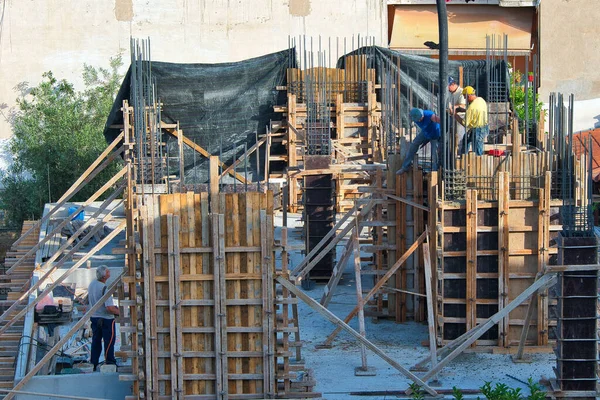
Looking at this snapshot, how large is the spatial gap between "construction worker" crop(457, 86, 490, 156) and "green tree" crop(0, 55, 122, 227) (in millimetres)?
19505

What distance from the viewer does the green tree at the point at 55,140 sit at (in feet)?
132

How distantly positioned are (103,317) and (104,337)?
39 cm

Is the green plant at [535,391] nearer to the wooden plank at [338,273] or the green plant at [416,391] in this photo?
the green plant at [416,391]

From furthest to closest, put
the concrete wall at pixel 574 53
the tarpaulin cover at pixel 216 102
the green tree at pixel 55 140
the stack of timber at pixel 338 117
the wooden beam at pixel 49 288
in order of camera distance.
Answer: the concrete wall at pixel 574 53, the green tree at pixel 55 140, the tarpaulin cover at pixel 216 102, the stack of timber at pixel 338 117, the wooden beam at pixel 49 288

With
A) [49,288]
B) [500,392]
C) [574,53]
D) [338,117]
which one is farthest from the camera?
[574,53]

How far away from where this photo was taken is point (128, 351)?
17.7m

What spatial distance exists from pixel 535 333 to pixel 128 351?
6890mm

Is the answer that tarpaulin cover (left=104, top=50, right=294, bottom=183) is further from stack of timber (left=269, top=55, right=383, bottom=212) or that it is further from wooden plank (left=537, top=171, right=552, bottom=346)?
wooden plank (left=537, top=171, right=552, bottom=346)

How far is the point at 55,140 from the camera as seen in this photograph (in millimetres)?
40938

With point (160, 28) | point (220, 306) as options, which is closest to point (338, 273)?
point (220, 306)

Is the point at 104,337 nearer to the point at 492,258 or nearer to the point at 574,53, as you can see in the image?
the point at 492,258

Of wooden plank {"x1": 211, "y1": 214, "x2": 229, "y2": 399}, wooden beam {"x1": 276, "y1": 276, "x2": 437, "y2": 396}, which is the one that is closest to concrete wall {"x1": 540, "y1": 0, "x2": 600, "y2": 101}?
wooden beam {"x1": 276, "y1": 276, "x2": 437, "y2": 396}

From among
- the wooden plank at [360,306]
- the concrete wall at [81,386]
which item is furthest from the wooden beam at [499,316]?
the concrete wall at [81,386]

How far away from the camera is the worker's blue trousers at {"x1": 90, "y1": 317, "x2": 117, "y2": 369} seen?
1956cm
